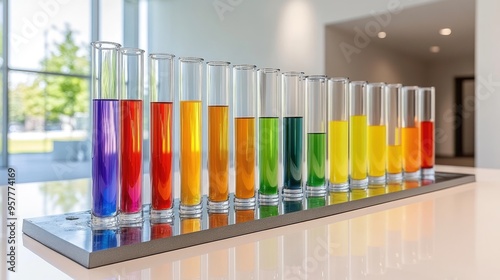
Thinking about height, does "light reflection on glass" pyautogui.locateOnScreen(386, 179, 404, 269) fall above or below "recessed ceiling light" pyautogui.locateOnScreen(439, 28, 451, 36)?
below

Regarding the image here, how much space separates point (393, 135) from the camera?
1.29m

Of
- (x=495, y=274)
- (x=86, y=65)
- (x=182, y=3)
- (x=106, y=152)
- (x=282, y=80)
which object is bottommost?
(x=495, y=274)

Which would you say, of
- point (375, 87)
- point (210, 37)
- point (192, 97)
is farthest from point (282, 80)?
point (210, 37)

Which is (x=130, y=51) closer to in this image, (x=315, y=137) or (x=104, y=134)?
(x=104, y=134)

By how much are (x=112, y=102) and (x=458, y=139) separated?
29.8 ft

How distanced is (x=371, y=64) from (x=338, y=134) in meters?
5.50

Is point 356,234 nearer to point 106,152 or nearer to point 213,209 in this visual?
point 213,209

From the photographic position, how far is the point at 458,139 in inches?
341

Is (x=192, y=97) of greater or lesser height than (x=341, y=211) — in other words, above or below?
above

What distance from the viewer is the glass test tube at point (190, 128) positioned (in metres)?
0.81

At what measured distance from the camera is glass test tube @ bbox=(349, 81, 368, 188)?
3.79 ft

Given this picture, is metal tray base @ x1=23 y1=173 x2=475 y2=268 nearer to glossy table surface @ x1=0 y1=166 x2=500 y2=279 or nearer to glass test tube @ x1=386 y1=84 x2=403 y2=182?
glossy table surface @ x1=0 y1=166 x2=500 y2=279

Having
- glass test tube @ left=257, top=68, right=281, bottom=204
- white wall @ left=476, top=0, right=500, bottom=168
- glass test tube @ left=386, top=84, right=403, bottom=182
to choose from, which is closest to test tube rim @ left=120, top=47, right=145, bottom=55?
glass test tube @ left=257, top=68, right=281, bottom=204

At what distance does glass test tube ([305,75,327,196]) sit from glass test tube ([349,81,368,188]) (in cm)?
15
